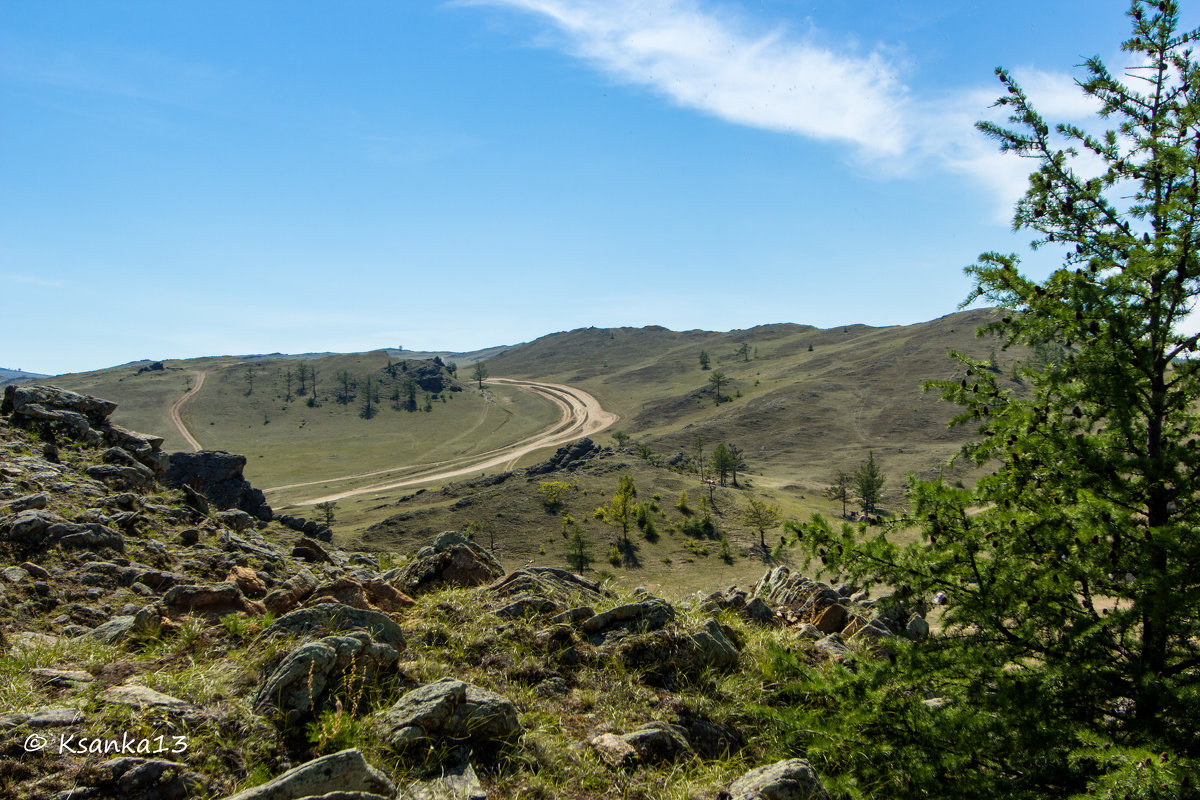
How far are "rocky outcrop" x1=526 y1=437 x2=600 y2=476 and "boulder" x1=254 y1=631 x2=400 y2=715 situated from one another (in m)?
68.6

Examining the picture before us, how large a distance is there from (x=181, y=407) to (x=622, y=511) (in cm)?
10731

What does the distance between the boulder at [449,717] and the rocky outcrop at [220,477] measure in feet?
106

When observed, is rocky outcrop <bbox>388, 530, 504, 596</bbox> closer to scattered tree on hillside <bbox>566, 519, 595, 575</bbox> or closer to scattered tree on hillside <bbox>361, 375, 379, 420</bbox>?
scattered tree on hillside <bbox>566, 519, 595, 575</bbox>

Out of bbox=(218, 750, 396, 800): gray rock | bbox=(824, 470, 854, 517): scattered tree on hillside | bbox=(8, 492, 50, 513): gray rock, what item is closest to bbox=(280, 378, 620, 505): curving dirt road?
bbox=(824, 470, 854, 517): scattered tree on hillside

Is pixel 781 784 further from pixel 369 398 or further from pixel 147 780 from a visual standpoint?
pixel 369 398

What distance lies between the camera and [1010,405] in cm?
604

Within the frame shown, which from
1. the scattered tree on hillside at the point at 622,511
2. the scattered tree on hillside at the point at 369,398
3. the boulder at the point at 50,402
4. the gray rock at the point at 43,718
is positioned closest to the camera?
the gray rock at the point at 43,718

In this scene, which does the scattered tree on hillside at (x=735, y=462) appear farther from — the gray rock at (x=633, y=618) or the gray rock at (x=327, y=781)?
the gray rock at (x=327, y=781)

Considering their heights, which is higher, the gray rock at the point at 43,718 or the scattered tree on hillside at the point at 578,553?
the gray rock at the point at 43,718

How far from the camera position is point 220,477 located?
111 ft

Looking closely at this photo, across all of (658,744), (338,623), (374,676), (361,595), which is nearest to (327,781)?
(374,676)

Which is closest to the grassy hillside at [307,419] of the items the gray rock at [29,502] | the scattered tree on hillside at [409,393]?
the scattered tree on hillside at [409,393]

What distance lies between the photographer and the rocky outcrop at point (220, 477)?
109 feet

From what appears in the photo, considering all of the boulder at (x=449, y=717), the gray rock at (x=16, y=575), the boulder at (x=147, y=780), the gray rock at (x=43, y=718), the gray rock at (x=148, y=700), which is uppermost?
the gray rock at (x=16, y=575)
